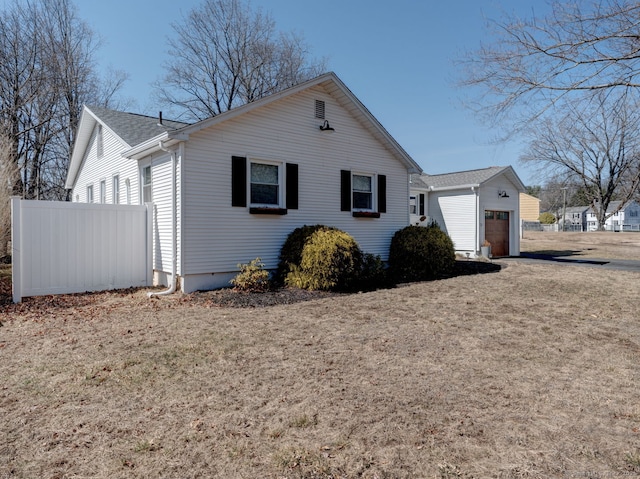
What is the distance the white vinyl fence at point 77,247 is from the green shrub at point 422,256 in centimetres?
672

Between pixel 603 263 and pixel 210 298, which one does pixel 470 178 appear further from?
pixel 210 298

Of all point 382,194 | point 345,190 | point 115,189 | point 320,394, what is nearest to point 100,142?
point 115,189

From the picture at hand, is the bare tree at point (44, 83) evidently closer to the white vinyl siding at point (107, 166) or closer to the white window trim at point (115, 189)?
the white vinyl siding at point (107, 166)

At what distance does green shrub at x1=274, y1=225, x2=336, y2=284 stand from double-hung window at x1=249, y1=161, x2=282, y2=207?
95cm

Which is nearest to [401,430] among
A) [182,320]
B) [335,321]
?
[335,321]

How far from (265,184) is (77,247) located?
4362mm

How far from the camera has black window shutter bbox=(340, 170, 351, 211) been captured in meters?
10.8

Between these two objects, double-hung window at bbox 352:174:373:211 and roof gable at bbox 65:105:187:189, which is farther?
double-hung window at bbox 352:174:373:211

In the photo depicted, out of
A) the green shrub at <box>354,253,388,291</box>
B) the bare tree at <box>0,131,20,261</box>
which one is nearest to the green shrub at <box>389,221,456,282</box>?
the green shrub at <box>354,253,388,291</box>

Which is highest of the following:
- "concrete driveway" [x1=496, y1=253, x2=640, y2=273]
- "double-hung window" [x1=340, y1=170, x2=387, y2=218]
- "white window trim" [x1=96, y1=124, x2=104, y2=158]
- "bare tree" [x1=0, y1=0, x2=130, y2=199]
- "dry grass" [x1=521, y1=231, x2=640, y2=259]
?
"bare tree" [x1=0, y1=0, x2=130, y2=199]

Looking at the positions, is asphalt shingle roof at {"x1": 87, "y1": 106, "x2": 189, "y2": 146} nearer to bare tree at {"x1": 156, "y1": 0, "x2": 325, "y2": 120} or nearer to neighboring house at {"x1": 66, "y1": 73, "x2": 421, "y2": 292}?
neighboring house at {"x1": 66, "y1": 73, "x2": 421, "y2": 292}

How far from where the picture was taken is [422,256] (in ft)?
35.4

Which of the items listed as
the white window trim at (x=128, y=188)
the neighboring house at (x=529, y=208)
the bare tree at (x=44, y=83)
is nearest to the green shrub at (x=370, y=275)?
the white window trim at (x=128, y=188)

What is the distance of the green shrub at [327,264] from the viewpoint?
8359 mm
